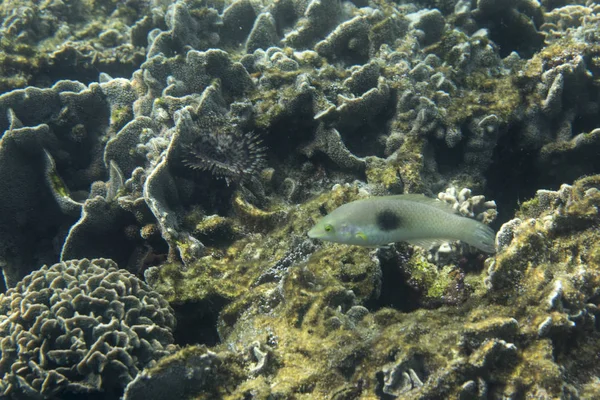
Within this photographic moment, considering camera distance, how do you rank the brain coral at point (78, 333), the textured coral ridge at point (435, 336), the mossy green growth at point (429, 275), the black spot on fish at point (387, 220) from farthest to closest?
the mossy green growth at point (429, 275)
the brain coral at point (78, 333)
the black spot on fish at point (387, 220)
the textured coral ridge at point (435, 336)

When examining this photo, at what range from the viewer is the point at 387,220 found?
2633 mm

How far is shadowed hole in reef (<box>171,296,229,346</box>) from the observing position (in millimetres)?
3861

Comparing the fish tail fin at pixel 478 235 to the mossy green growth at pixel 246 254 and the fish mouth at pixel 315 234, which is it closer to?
the fish mouth at pixel 315 234

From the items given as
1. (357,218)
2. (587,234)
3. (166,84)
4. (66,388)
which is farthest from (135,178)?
(587,234)

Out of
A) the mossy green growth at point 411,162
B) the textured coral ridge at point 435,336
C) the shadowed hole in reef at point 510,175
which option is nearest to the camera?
the textured coral ridge at point 435,336

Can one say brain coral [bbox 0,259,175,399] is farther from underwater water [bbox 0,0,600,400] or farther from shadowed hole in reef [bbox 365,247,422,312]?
shadowed hole in reef [bbox 365,247,422,312]

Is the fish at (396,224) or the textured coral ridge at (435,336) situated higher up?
the fish at (396,224)

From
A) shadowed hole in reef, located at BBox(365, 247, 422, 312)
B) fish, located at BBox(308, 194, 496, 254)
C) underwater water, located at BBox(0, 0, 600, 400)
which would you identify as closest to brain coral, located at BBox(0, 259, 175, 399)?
underwater water, located at BBox(0, 0, 600, 400)

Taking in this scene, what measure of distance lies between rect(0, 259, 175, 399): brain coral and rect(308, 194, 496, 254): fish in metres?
1.90

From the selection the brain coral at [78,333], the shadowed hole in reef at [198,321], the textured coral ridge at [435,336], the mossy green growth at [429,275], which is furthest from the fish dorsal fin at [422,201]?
the brain coral at [78,333]

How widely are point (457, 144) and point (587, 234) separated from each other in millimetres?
2279

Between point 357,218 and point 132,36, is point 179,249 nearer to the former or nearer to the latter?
point 357,218

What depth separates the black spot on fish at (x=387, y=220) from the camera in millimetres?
2627

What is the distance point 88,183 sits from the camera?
5.54 meters
